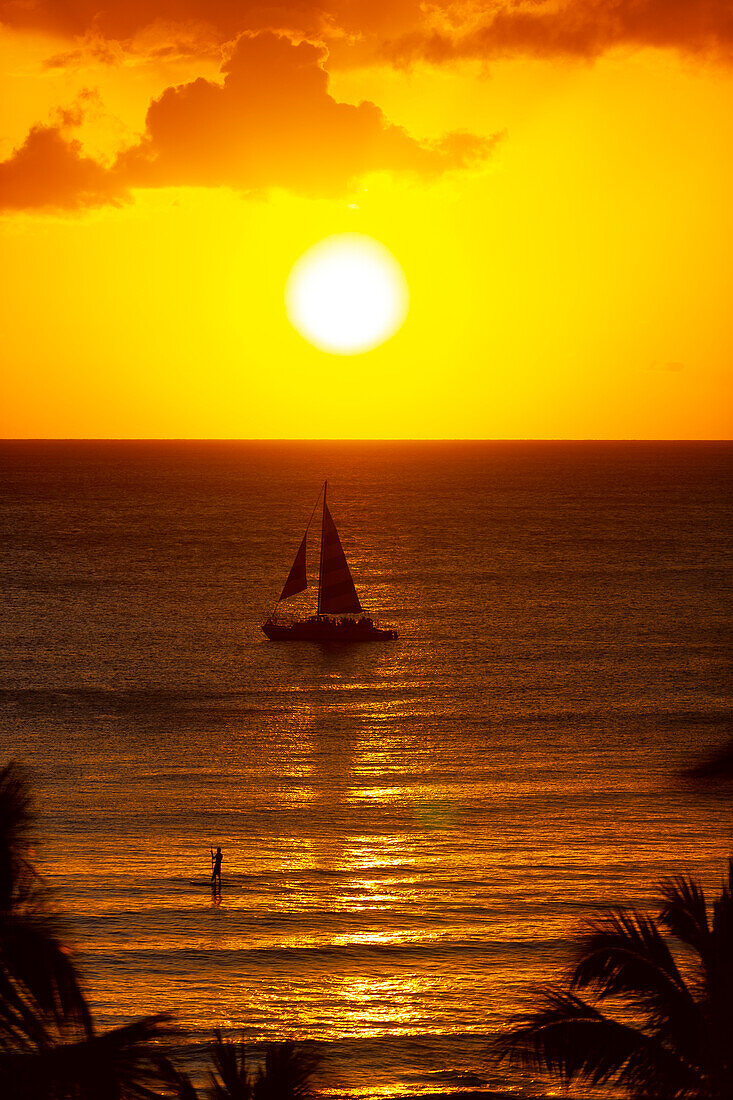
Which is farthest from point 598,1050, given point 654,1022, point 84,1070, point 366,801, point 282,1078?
point 366,801

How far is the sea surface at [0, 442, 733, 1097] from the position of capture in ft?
105

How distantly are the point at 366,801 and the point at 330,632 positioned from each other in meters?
41.4

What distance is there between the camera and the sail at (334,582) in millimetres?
95500

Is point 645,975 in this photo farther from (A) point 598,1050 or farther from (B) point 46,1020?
(B) point 46,1020

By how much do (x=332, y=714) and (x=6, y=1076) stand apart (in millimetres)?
57931

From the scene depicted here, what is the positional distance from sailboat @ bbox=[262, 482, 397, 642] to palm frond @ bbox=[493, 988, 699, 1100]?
79.4 meters

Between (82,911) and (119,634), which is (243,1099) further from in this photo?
(119,634)

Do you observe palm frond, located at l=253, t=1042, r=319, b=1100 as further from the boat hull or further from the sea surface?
A: the boat hull

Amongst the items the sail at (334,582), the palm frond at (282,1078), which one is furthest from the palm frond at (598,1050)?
the sail at (334,582)

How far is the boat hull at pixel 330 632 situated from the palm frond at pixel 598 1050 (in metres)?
79.3

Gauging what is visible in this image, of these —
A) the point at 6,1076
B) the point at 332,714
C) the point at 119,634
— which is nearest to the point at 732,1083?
the point at 6,1076

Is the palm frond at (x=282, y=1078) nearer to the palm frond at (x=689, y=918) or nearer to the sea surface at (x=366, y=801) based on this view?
the palm frond at (x=689, y=918)

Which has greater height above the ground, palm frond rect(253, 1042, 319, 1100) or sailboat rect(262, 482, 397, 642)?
sailboat rect(262, 482, 397, 642)

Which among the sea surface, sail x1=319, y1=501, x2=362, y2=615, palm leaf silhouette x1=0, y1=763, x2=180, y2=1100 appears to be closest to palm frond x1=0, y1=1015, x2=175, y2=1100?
palm leaf silhouette x1=0, y1=763, x2=180, y2=1100
